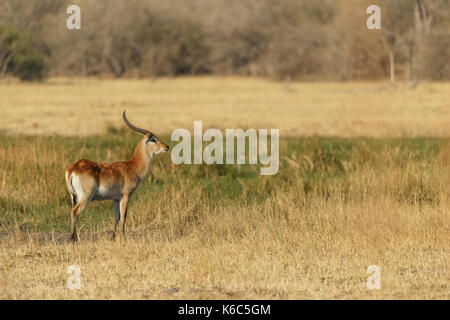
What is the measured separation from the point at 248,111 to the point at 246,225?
1665 centimetres

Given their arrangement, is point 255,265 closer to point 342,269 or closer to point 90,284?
point 342,269

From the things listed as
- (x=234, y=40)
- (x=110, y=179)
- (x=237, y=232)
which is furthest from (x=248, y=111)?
(x=234, y=40)

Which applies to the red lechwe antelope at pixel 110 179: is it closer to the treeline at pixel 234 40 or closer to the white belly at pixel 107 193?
the white belly at pixel 107 193

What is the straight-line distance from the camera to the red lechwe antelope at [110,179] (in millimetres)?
A: 7832

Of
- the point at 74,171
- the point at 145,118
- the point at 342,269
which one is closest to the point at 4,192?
the point at 74,171

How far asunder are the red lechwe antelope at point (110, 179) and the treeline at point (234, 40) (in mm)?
31859

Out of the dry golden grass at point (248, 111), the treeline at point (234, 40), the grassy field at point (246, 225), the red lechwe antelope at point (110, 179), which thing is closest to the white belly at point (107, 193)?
the red lechwe antelope at point (110, 179)

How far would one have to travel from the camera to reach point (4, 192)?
1085 centimetres

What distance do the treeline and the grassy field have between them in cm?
2569

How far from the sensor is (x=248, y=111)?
25219mm

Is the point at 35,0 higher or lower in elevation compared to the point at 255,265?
higher

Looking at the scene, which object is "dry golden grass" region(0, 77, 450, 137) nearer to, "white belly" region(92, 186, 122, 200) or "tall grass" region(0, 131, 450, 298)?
"tall grass" region(0, 131, 450, 298)

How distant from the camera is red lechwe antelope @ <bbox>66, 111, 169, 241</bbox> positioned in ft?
25.7
